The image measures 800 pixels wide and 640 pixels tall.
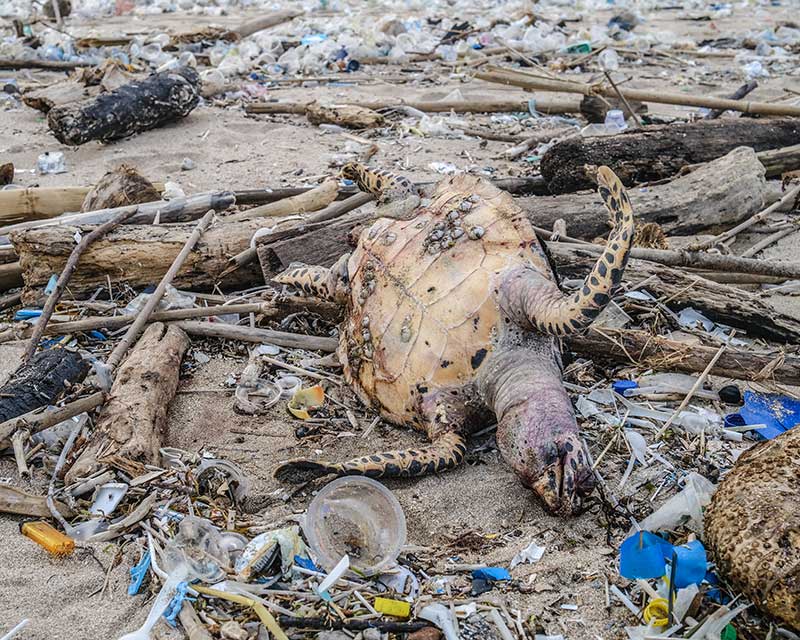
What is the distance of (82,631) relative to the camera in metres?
2.22

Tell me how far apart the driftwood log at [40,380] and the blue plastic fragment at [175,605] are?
113cm

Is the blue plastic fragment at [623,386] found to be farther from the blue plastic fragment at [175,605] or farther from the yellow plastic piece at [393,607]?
the blue plastic fragment at [175,605]

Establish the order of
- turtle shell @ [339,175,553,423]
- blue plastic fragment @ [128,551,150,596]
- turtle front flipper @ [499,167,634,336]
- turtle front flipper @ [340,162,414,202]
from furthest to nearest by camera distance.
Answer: turtle front flipper @ [340,162,414,202] < turtle shell @ [339,175,553,423] < turtle front flipper @ [499,167,634,336] < blue plastic fragment @ [128,551,150,596]

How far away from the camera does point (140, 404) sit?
311 centimetres

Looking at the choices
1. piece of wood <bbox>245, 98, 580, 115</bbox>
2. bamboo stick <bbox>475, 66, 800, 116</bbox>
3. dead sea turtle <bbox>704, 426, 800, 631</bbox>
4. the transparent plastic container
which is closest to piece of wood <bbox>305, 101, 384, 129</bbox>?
piece of wood <bbox>245, 98, 580, 115</bbox>

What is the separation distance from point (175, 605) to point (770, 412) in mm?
2246

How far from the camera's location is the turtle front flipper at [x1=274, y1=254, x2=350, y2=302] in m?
3.66

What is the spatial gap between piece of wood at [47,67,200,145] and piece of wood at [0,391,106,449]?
3824 millimetres

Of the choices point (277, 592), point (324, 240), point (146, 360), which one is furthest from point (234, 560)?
point (324, 240)

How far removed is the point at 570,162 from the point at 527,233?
186 centimetres

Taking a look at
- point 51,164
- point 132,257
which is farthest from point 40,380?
point 51,164

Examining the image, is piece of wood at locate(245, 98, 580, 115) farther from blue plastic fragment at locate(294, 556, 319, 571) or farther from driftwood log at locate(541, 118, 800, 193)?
blue plastic fragment at locate(294, 556, 319, 571)

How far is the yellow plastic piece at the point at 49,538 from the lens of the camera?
2.49 m

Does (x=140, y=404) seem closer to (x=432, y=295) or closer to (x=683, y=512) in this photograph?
(x=432, y=295)
